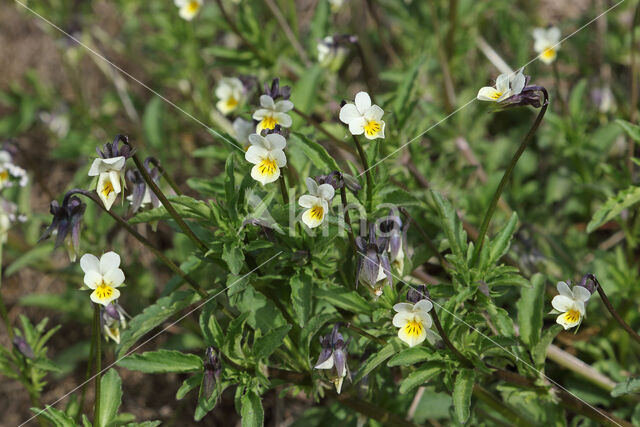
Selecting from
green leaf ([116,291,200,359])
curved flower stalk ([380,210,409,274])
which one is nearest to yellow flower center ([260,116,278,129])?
curved flower stalk ([380,210,409,274])

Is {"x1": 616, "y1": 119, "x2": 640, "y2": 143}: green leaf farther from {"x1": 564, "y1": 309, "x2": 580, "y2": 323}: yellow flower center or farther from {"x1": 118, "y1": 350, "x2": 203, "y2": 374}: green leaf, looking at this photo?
{"x1": 118, "y1": 350, "x2": 203, "y2": 374}: green leaf

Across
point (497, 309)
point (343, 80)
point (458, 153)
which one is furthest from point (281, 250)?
point (343, 80)

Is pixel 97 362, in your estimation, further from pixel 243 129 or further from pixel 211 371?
pixel 243 129

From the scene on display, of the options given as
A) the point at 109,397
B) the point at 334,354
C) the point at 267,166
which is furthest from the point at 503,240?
the point at 109,397

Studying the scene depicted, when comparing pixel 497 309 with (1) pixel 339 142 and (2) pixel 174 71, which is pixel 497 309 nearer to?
(1) pixel 339 142

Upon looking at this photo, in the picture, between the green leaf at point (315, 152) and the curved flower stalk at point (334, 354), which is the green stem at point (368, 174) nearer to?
the green leaf at point (315, 152)

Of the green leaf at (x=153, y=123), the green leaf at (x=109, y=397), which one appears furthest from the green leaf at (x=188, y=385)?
the green leaf at (x=153, y=123)

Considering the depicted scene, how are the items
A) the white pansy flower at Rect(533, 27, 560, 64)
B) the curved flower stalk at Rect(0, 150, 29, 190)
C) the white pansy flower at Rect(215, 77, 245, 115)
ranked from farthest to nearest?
the white pansy flower at Rect(533, 27, 560, 64) → the white pansy flower at Rect(215, 77, 245, 115) → the curved flower stalk at Rect(0, 150, 29, 190)
